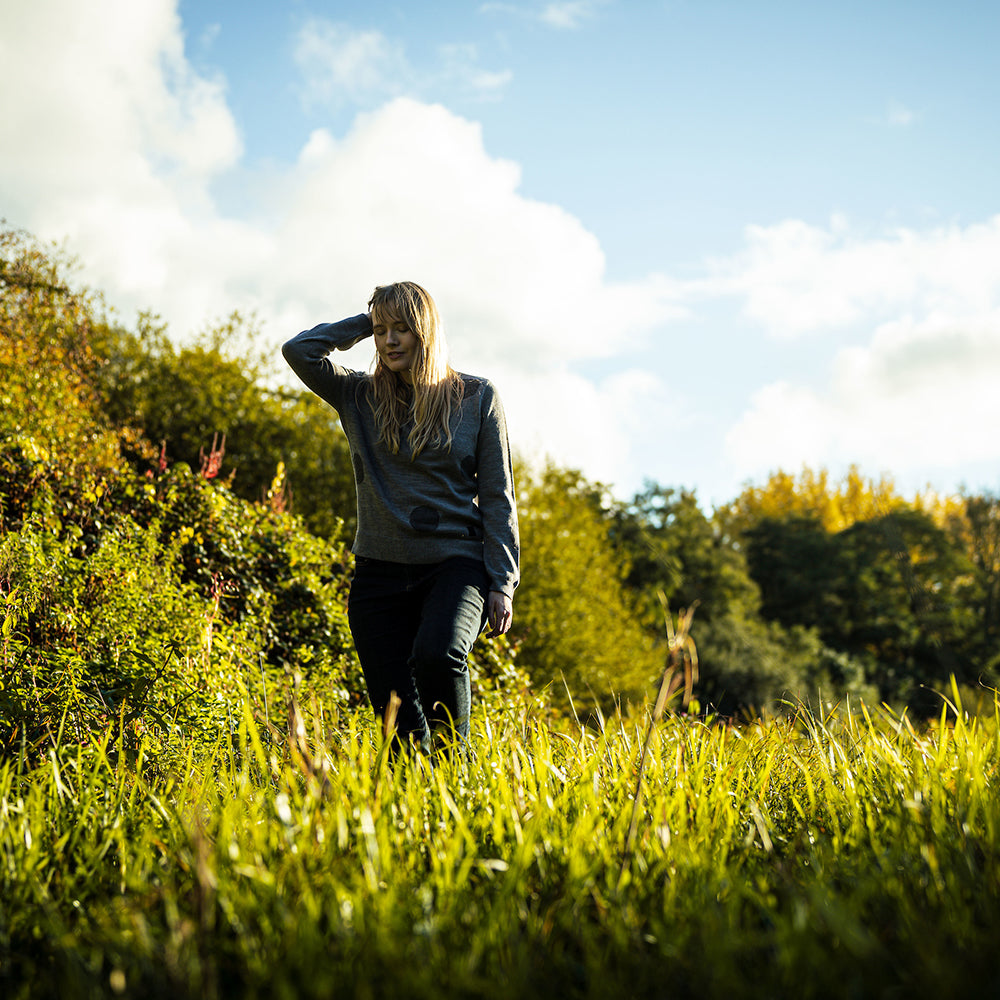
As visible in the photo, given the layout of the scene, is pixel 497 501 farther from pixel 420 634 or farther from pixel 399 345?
pixel 399 345

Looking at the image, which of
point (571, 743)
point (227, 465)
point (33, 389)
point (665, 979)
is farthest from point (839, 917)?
point (227, 465)

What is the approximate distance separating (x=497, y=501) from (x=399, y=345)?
0.70m

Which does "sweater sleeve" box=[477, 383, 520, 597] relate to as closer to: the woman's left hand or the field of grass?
the woman's left hand

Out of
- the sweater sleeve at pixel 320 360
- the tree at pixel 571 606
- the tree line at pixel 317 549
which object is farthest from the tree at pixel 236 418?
the sweater sleeve at pixel 320 360

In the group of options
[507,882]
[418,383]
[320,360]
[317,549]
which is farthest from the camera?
[317,549]

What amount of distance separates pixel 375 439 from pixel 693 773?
1617 millimetres

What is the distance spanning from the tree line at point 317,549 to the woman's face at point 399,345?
4.46 ft

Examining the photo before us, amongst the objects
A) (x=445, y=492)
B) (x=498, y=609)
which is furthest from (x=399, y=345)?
(x=498, y=609)

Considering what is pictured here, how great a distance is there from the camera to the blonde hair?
3.03 meters

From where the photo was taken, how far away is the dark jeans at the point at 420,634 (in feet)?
8.95

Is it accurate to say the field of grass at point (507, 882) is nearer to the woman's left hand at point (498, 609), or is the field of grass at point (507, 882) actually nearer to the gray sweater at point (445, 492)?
A: the woman's left hand at point (498, 609)

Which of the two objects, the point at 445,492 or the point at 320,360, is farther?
the point at 320,360

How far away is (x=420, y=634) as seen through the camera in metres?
2.73

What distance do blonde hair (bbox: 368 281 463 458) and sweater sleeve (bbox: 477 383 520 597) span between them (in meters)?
0.15
